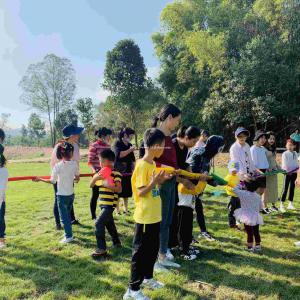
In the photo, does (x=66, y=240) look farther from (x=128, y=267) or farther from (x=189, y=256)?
(x=189, y=256)

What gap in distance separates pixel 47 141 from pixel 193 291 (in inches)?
2493

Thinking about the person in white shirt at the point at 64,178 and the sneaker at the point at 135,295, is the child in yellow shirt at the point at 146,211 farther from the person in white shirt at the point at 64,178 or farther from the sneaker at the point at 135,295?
the person in white shirt at the point at 64,178

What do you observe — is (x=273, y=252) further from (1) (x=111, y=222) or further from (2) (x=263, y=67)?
(2) (x=263, y=67)

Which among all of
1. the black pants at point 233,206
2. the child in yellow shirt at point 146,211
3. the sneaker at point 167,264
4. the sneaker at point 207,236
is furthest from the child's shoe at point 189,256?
the black pants at point 233,206

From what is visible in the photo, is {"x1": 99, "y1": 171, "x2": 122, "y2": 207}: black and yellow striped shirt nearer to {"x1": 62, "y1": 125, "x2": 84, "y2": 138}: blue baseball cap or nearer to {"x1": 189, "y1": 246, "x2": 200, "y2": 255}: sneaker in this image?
{"x1": 189, "y1": 246, "x2": 200, "y2": 255}: sneaker

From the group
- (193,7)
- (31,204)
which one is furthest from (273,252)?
(193,7)

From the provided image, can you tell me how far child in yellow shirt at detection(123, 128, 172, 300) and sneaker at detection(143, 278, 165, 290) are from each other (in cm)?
20

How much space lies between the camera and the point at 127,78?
35.9 metres

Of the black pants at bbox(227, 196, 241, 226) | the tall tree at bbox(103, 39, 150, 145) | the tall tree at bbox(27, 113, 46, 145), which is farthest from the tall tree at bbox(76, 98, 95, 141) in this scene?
the black pants at bbox(227, 196, 241, 226)

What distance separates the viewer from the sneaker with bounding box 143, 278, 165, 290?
4.06 m

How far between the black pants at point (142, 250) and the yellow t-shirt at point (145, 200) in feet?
0.28

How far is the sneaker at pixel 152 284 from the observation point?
406 cm

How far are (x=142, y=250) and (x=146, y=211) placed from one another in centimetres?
44

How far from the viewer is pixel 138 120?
124ft
